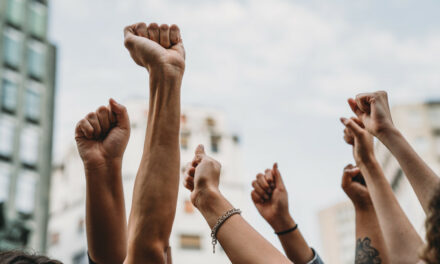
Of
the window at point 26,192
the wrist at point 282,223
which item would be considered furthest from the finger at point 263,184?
the window at point 26,192

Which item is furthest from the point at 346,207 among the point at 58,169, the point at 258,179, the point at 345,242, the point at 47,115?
the point at 258,179

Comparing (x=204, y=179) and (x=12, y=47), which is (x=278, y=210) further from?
(x=12, y=47)

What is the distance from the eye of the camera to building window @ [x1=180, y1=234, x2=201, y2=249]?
4556 centimetres

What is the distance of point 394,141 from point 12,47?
1385 inches

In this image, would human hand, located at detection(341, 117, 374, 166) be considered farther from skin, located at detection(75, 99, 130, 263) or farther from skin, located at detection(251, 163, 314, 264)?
skin, located at detection(75, 99, 130, 263)

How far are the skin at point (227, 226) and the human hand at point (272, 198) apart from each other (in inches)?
30.3

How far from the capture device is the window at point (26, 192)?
107 ft

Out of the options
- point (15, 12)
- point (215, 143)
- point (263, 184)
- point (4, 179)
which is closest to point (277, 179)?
point (263, 184)

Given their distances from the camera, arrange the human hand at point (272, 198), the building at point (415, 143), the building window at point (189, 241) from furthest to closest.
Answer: the building at point (415, 143)
the building window at point (189, 241)
the human hand at point (272, 198)

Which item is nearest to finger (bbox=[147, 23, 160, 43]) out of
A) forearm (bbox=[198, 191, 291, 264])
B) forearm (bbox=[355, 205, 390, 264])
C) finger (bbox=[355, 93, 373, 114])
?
forearm (bbox=[198, 191, 291, 264])

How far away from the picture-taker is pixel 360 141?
10.1ft

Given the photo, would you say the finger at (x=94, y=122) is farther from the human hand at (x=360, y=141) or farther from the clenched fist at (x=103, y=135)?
the human hand at (x=360, y=141)

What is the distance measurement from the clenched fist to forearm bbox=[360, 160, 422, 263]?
120 cm

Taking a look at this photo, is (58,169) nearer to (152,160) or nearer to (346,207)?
(152,160)
